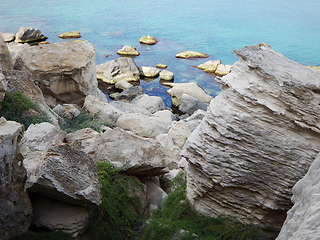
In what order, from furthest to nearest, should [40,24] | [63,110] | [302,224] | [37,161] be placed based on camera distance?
[40,24] → [63,110] → [37,161] → [302,224]

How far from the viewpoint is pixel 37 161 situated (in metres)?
5.88

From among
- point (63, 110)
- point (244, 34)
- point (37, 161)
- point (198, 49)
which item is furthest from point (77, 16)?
point (37, 161)

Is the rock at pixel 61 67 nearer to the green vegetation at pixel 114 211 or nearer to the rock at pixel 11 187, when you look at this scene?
the green vegetation at pixel 114 211

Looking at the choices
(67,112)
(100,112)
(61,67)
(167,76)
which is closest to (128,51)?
(167,76)

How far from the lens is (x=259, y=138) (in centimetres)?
570

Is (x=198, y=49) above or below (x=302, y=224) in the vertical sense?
below

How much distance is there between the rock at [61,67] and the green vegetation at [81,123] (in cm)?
166

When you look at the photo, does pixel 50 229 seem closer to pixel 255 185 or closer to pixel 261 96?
pixel 255 185

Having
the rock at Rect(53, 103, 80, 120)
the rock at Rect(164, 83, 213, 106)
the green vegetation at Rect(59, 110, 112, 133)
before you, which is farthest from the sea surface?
the green vegetation at Rect(59, 110, 112, 133)

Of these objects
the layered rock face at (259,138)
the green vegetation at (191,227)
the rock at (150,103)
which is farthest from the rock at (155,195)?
the rock at (150,103)

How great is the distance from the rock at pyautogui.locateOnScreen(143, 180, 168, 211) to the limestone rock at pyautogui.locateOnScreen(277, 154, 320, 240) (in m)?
4.33

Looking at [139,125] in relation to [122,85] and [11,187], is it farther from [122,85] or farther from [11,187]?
[122,85]

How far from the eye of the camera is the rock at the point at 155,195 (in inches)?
303

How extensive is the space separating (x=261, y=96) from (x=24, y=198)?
15.3 feet
